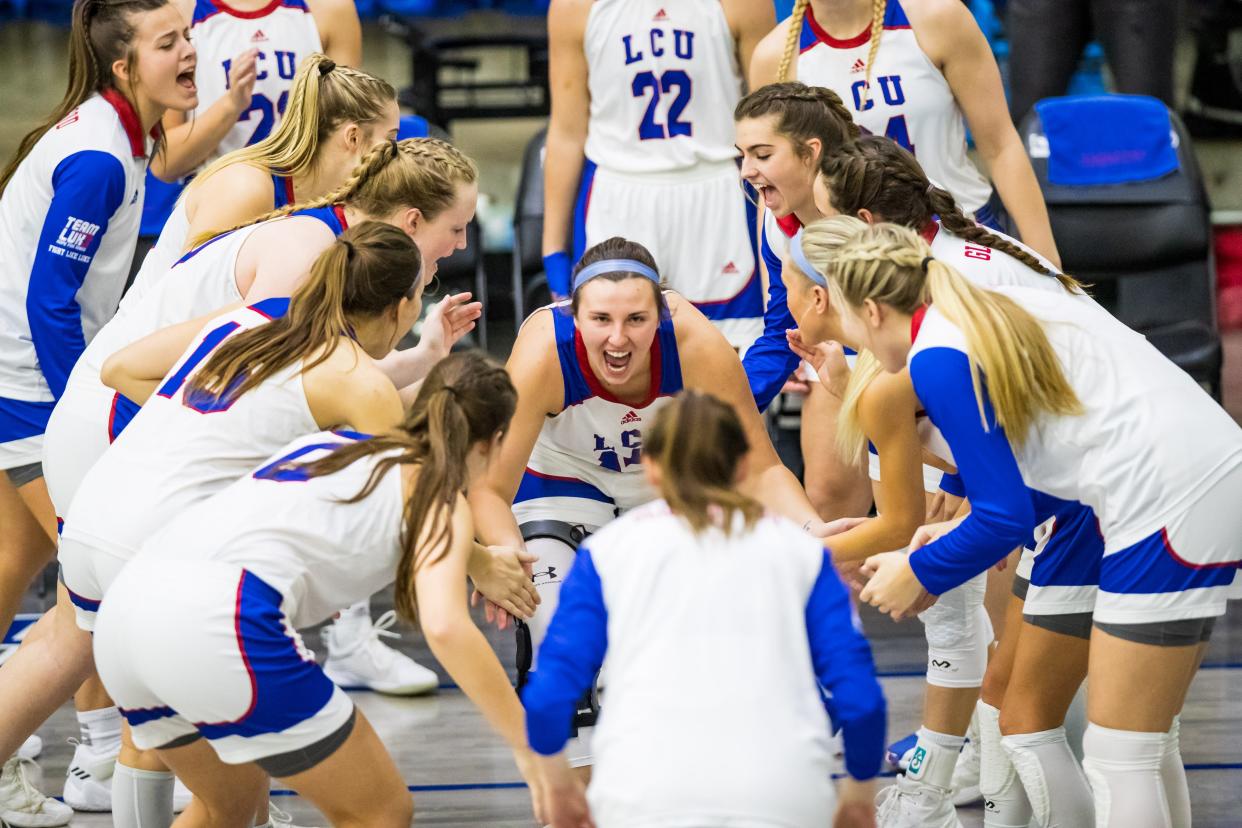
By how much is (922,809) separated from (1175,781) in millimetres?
659

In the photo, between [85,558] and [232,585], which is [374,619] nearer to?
[85,558]

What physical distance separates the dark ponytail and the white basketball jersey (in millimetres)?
458

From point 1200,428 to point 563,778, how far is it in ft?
3.96

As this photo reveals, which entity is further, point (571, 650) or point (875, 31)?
point (875, 31)

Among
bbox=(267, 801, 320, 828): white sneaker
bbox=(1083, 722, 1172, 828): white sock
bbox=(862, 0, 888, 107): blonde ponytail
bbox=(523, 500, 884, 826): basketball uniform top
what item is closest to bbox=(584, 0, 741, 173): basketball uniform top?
bbox=(862, 0, 888, 107): blonde ponytail

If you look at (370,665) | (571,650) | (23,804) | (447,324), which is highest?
(447,324)

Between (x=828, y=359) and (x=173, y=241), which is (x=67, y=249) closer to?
(x=173, y=241)

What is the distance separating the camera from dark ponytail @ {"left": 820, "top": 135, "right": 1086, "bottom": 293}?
10.7 feet

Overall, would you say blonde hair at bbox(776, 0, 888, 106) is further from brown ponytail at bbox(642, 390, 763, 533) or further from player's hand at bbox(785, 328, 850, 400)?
brown ponytail at bbox(642, 390, 763, 533)

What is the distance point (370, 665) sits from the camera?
459 cm

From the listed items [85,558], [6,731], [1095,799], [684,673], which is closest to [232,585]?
[85,558]

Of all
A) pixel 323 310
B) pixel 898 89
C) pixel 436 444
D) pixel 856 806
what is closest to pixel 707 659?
pixel 856 806

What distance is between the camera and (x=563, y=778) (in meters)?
2.42

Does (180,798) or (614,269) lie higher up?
(614,269)
